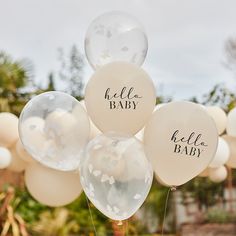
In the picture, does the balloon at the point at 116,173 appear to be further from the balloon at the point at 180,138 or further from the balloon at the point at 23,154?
the balloon at the point at 23,154

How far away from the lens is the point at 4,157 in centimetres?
314

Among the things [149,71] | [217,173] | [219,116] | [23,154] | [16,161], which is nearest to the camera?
[23,154]

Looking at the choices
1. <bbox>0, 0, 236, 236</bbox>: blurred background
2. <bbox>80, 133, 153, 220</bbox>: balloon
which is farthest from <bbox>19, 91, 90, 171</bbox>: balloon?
<bbox>0, 0, 236, 236</bbox>: blurred background

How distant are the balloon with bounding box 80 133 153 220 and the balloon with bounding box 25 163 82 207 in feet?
1.63

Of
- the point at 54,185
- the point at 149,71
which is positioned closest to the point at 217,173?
the point at 54,185

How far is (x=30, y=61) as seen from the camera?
21.7 ft

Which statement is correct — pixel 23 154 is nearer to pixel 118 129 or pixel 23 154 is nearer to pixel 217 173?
pixel 118 129

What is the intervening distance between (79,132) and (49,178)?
1.56ft

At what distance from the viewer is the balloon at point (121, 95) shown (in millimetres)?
2285

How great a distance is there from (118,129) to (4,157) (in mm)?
1073

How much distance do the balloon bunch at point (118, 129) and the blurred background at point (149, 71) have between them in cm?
302

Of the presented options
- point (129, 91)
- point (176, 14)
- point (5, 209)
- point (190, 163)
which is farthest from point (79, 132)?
point (176, 14)

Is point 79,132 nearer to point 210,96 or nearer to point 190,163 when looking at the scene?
point 190,163

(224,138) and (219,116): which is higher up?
(219,116)
